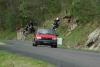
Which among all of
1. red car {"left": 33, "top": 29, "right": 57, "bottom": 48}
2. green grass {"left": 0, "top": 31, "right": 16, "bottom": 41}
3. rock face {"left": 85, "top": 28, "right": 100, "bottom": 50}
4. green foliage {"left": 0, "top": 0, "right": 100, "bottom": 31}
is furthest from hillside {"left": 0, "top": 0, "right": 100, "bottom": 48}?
red car {"left": 33, "top": 29, "right": 57, "bottom": 48}

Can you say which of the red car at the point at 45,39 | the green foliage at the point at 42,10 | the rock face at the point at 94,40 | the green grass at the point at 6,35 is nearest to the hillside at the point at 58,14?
the green foliage at the point at 42,10

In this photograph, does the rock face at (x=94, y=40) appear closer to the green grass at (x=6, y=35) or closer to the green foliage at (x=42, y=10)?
the green foliage at (x=42, y=10)

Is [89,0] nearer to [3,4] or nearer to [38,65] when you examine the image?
[38,65]

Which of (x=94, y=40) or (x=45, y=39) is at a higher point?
(x=45, y=39)

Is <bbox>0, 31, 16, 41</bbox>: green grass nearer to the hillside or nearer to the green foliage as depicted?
the hillside

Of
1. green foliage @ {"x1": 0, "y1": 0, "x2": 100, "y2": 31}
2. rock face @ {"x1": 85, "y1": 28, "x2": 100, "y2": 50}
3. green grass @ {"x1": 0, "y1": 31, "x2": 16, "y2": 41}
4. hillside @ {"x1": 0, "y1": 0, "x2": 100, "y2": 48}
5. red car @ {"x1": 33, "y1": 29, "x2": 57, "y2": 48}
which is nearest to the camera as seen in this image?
rock face @ {"x1": 85, "y1": 28, "x2": 100, "y2": 50}

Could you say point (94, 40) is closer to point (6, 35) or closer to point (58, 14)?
point (58, 14)

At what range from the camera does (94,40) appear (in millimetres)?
37406

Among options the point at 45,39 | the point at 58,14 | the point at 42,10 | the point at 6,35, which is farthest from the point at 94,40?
the point at 6,35

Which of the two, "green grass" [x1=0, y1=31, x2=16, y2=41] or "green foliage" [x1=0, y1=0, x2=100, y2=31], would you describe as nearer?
"green foliage" [x1=0, y1=0, x2=100, y2=31]

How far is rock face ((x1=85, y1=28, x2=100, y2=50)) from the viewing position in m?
36.4

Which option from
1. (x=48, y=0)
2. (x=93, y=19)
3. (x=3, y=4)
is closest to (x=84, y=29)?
(x=93, y=19)

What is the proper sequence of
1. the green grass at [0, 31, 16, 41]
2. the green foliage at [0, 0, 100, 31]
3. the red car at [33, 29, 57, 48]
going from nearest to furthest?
the red car at [33, 29, 57, 48] → the green foliage at [0, 0, 100, 31] → the green grass at [0, 31, 16, 41]

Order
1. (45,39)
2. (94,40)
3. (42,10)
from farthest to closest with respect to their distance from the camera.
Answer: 1. (42,10)
2. (94,40)
3. (45,39)
